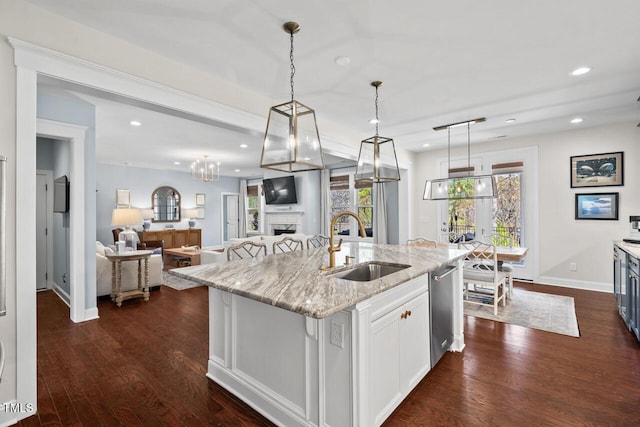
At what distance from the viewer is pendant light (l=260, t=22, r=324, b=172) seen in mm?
1869

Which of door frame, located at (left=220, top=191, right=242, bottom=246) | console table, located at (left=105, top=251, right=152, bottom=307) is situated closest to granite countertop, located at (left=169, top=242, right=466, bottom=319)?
console table, located at (left=105, top=251, right=152, bottom=307)

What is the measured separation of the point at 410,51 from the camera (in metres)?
2.62

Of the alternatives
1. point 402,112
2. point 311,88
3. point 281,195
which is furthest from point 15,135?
point 281,195

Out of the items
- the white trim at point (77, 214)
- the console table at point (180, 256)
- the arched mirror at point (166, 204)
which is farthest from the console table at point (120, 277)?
the arched mirror at point (166, 204)

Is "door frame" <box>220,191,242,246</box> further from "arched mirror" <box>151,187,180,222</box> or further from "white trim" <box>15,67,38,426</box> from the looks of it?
"white trim" <box>15,67,38,426</box>

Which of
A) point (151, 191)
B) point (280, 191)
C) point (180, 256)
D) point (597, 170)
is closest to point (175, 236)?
point (151, 191)

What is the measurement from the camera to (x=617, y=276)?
3738mm

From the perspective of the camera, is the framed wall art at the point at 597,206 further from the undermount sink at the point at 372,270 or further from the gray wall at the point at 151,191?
the gray wall at the point at 151,191

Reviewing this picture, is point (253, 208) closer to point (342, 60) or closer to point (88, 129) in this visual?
point (88, 129)

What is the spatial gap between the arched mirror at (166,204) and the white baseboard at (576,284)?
918cm

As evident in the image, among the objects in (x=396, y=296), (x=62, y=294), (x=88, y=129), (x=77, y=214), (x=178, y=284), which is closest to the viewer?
(x=396, y=296)

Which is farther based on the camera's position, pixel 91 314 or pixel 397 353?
pixel 91 314

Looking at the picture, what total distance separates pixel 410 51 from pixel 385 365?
242 centimetres

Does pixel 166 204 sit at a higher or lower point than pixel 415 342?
higher
